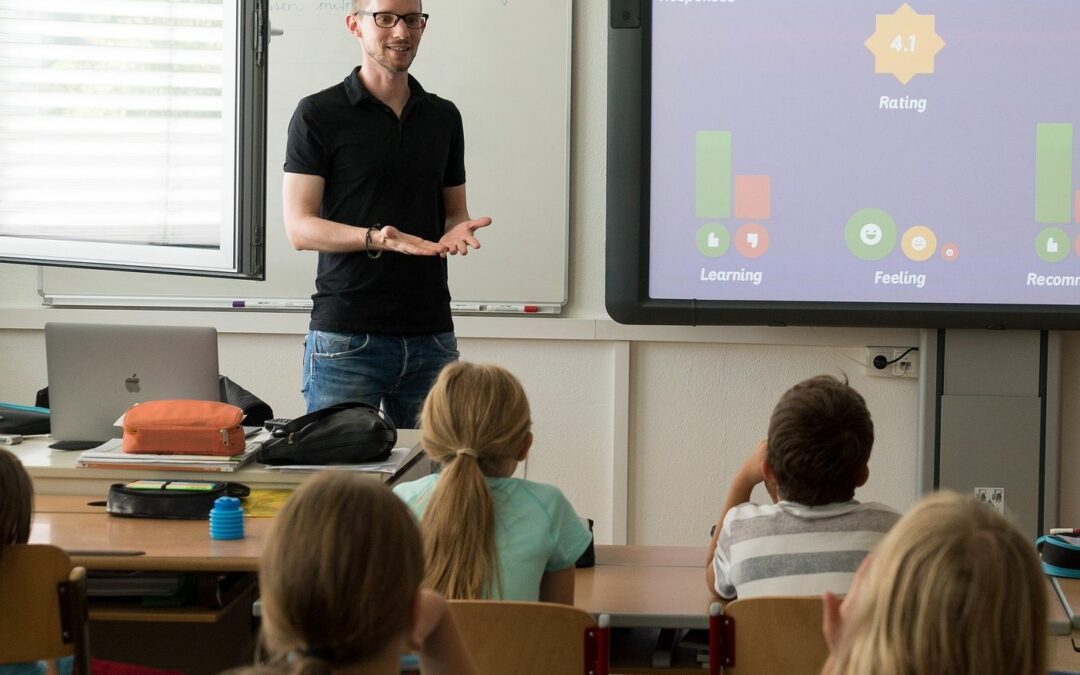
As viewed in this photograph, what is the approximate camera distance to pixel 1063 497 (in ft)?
13.3

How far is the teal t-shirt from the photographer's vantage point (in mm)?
1893

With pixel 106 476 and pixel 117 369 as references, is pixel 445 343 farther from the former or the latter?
pixel 106 476

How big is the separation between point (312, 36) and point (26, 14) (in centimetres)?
102

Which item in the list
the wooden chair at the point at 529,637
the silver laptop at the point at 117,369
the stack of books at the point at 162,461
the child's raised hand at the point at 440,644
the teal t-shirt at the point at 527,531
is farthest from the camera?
the silver laptop at the point at 117,369

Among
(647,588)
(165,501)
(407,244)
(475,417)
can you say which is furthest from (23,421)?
(647,588)

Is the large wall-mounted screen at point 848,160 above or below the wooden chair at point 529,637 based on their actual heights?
above

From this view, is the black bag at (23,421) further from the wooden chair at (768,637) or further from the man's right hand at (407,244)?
the wooden chair at (768,637)

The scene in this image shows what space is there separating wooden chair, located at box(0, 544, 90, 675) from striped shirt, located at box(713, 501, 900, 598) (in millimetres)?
1031

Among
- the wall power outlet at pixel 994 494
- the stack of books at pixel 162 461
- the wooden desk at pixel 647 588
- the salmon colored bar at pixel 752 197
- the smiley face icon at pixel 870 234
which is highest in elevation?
the salmon colored bar at pixel 752 197

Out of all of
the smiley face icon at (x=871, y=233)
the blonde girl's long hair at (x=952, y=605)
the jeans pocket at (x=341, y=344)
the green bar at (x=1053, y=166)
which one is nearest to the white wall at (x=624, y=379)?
the smiley face icon at (x=871, y=233)

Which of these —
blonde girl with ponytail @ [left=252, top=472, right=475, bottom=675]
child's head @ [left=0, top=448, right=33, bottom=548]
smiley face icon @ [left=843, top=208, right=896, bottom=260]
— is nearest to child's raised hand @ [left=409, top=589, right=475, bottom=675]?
blonde girl with ponytail @ [left=252, top=472, right=475, bottom=675]

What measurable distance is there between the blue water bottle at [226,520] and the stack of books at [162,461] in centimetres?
28

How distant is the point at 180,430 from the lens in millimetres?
2416

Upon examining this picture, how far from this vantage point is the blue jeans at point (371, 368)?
292 centimetres
